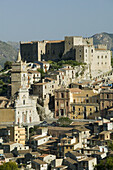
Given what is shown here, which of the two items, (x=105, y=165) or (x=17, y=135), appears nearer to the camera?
(x=105, y=165)

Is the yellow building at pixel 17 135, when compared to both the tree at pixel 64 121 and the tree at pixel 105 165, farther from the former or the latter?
the tree at pixel 105 165

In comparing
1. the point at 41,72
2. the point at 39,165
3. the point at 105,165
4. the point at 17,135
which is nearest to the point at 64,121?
the point at 17,135

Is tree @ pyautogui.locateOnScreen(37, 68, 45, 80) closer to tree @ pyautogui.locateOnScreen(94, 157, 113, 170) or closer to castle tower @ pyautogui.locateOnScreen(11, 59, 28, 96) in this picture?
castle tower @ pyautogui.locateOnScreen(11, 59, 28, 96)

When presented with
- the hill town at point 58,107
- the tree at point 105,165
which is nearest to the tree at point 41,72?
the hill town at point 58,107

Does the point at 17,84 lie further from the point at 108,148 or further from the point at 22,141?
the point at 108,148

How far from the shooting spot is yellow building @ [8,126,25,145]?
75.2 meters

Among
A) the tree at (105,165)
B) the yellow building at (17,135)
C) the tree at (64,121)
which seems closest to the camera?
the tree at (105,165)

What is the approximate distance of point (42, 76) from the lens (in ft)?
306

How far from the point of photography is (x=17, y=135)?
7550cm

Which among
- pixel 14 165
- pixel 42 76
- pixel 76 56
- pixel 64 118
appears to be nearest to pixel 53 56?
pixel 76 56

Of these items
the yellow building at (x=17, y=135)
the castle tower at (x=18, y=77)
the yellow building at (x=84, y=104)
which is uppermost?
the castle tower at (x=18, y=77)

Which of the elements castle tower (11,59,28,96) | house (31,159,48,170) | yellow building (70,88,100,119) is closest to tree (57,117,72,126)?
yellow building (70,88,100,119)

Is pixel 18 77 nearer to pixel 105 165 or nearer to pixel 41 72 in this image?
pixel 41 72

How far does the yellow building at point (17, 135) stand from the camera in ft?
247
